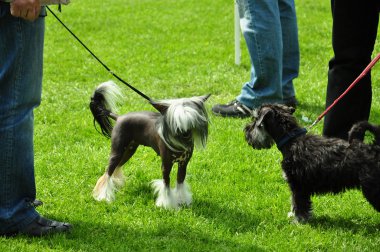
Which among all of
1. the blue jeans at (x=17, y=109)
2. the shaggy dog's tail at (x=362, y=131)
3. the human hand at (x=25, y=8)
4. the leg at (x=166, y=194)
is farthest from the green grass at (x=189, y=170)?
the human hand at (x=25, y=8)

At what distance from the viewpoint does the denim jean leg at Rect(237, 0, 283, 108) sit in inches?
271

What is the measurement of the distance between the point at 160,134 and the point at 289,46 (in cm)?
343

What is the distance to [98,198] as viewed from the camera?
16.8ft

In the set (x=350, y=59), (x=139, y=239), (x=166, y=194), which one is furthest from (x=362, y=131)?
(x=139, y=239)

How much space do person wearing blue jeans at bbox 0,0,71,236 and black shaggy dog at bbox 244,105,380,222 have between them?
1.59m

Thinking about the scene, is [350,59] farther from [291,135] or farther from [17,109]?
[17,109]

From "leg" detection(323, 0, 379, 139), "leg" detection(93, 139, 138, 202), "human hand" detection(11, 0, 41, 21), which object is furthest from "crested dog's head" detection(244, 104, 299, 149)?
"human hand" detection(11, 0, 41, 21)

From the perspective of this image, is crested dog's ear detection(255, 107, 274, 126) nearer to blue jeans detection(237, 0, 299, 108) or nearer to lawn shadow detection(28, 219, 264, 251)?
lawn shadow detection(28, 219, 264, 251)

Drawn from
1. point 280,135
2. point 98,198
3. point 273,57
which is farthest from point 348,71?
point 98,198

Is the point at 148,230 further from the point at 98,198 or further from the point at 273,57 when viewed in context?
the point at 273,57

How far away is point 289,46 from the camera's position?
760 cm

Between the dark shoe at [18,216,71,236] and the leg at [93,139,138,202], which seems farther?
the leg at [93,139,138,202]

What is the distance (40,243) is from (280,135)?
1849mm

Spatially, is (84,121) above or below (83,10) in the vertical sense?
above
